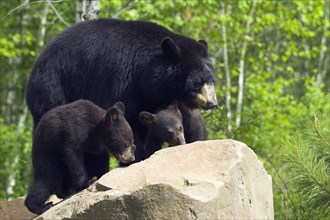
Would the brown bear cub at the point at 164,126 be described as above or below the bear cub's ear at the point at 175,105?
below

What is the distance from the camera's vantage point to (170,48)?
29.6 ft

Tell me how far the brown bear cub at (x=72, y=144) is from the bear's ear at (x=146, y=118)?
42cm

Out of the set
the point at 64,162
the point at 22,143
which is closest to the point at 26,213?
the point at 64,162

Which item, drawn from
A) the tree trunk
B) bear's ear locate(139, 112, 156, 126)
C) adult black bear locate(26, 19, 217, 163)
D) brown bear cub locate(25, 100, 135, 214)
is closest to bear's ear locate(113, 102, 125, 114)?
brown bear cub locate(25, 100, 135, 214)

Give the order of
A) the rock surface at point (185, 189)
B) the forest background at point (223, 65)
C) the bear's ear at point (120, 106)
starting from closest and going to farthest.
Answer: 1. the rock surface at point (185, 189)
2. the bear's ear at point (120, 106)
3. the forest background at point (223, 65)

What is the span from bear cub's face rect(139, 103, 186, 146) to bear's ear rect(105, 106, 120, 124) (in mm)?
710

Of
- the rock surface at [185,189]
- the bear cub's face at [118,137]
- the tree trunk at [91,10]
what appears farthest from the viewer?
the tree trunk at [91,10]

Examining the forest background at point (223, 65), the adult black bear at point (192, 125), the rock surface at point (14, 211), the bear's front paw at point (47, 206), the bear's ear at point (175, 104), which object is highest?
the bear's ear at point (175, 104)

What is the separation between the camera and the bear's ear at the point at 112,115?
25.6 ft

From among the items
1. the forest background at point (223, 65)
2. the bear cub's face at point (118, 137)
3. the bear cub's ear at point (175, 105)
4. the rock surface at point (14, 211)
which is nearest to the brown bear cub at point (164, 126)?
the bear cub's ear at point (175, 105)

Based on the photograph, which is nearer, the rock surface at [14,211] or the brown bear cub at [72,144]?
the brown bear cub at [72,144]

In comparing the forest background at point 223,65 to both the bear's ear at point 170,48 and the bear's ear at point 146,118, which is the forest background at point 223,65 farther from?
the bear's ear at point 146,118

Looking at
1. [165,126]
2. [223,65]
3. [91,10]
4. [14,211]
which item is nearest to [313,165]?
[165,126]

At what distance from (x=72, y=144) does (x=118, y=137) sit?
0.48m
